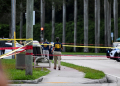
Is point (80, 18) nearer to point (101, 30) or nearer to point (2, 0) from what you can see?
point (101, 30)

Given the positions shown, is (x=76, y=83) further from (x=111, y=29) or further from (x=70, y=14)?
(x=70, y=14)

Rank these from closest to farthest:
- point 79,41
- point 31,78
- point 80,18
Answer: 1. point 31,78
2. point 79,41
3. point 80,18

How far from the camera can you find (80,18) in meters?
62.2

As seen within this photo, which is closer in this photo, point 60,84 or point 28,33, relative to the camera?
point 60,84

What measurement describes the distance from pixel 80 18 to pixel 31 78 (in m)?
52.5

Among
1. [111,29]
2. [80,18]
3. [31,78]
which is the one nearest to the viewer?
[31,78]

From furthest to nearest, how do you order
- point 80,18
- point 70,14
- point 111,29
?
point 70,14, point 80,18, point 111,29

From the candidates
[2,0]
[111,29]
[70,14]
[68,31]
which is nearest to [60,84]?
[2,0]

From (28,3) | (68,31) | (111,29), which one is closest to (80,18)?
(68,31)

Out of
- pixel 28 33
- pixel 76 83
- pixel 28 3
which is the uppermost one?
pixel 28 3

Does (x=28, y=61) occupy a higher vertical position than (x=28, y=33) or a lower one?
lower

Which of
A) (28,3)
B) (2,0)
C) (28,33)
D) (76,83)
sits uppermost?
(2,0)

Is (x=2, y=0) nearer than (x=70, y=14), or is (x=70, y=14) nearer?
(x=2, y=0)

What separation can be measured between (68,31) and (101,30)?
6.76 metres
